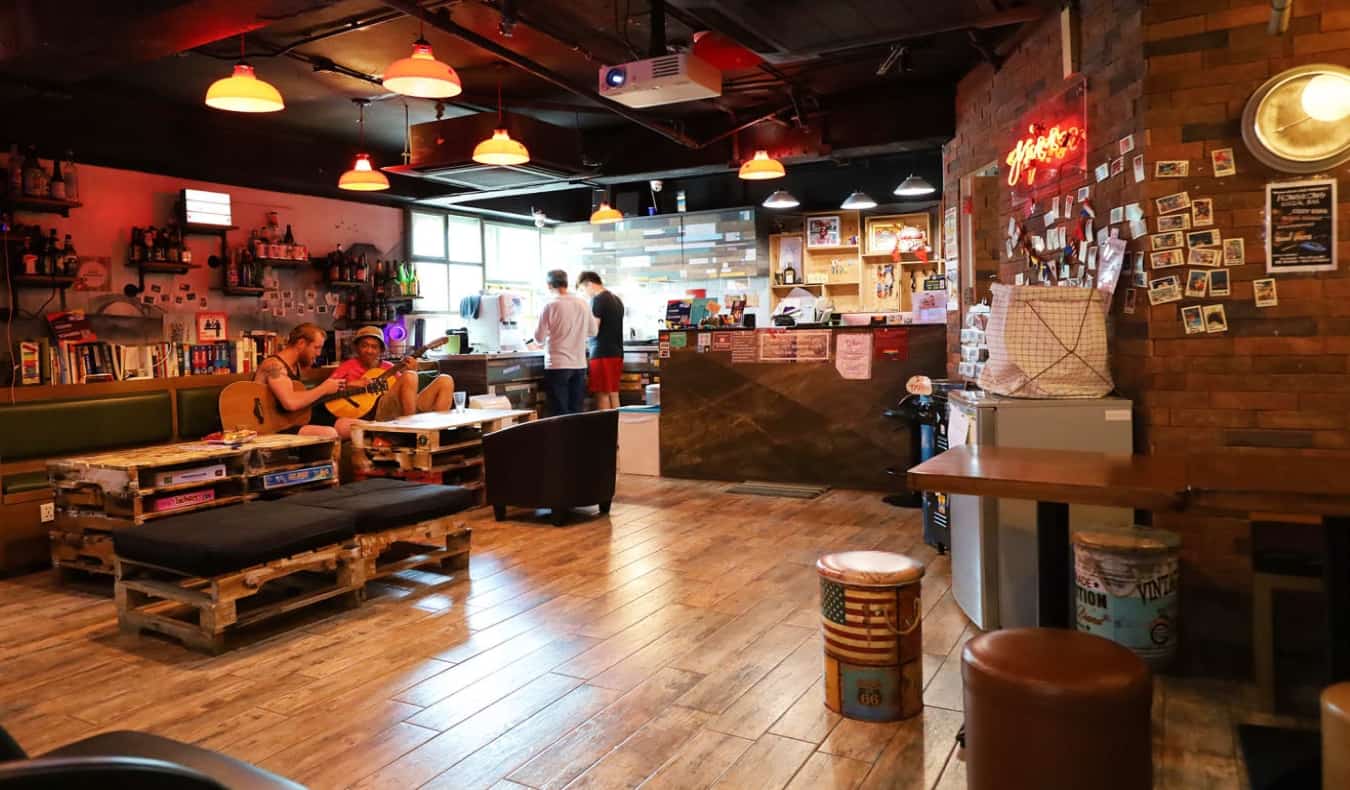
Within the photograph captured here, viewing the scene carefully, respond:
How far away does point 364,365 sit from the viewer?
23.1 ft

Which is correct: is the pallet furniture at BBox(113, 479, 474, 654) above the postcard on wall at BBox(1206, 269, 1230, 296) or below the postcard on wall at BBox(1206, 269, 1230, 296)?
below

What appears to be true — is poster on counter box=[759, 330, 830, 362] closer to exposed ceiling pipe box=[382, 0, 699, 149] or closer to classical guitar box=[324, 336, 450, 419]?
exposed ceiling pipe box=[382, 0, 699, 149]

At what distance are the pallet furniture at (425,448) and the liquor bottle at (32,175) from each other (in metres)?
2.79

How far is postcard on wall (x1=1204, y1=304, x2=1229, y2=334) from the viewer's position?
353cm

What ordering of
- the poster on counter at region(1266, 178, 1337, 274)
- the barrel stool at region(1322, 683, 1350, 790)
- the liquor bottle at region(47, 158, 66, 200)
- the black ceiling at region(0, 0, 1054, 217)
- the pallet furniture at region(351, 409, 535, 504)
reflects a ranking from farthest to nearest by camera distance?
the liquor bottle at region(47, 158, 66, 200) < the pallet furniture at region(351, 409, 535, 504) < the black ceiling at region(0, 0, 1054, 217) < the poster on counter at region(1266, 178, 1337, 274) < the barrel stool at region(1322, 683, 1350, 790)

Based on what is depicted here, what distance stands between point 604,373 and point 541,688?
6204 mm

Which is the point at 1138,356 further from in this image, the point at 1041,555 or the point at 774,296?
the point at 774,296

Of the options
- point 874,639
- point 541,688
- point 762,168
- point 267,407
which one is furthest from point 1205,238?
point 267,407

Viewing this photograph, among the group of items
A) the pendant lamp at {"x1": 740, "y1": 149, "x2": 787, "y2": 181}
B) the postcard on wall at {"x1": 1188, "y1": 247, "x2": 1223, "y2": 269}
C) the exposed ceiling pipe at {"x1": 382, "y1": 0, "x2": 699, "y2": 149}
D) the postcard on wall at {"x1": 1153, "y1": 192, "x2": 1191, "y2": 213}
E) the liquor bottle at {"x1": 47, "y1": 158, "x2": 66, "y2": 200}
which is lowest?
the postcard on wall at {"x1": 1188, "y1": 247, "x2": 1223, "y2": 269}

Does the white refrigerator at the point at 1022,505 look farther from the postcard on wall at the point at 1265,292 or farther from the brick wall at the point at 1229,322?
the postcard on wall at the point at 1265,292

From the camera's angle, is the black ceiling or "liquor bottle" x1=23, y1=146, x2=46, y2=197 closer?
the black ceiling

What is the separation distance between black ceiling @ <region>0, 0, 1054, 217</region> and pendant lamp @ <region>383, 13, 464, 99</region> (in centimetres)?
23

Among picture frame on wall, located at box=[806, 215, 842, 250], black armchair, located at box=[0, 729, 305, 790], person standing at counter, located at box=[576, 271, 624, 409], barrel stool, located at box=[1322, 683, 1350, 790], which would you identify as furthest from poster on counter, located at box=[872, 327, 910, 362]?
black armchair, located at box=[0, 729, 305, 790]

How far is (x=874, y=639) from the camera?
9.64 ft
